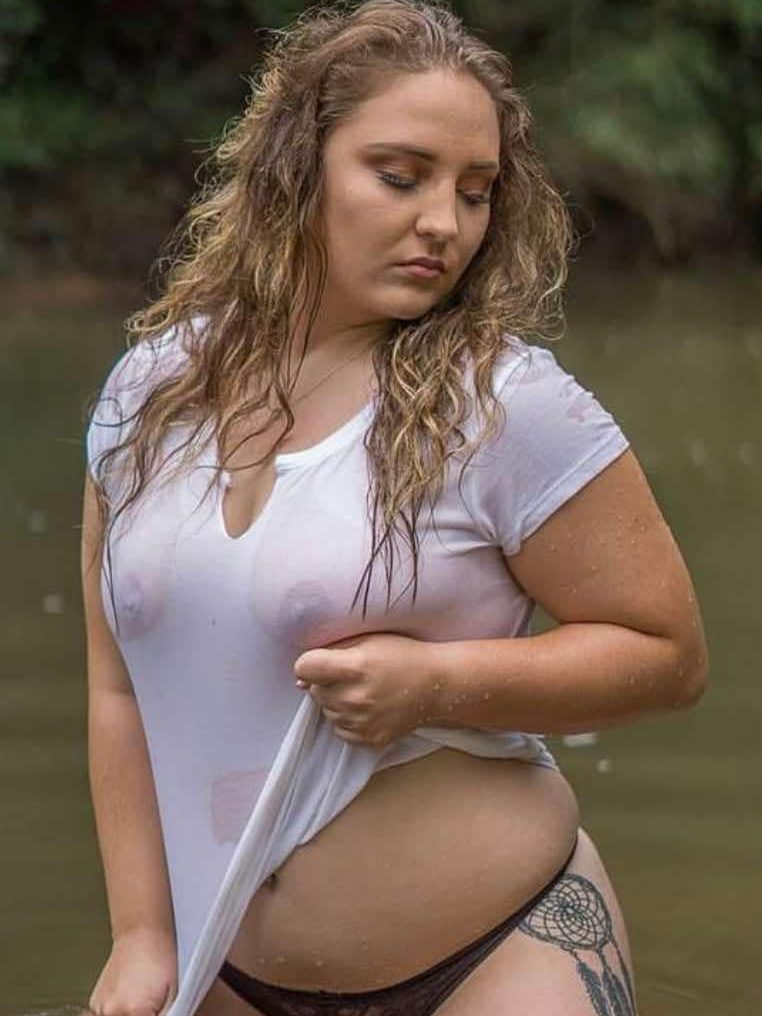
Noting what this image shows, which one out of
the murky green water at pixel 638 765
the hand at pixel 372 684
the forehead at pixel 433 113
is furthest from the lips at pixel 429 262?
the murky green water at pixel 638 765

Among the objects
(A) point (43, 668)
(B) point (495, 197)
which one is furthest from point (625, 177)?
(B) point (495, 197)

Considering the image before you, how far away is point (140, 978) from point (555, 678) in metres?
0.58

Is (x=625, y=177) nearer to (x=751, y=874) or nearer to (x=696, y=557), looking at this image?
(x=696, y=557)

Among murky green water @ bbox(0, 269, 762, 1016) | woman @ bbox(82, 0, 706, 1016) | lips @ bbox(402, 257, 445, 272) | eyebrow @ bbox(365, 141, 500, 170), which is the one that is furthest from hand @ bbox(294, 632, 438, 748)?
murky green water @ bbox(0, 269, 762, 1016)

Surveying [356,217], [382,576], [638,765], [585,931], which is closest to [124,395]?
[356,217]

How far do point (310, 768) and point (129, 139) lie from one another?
68.0 ft

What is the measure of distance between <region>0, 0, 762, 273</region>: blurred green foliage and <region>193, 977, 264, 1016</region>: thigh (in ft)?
61.2

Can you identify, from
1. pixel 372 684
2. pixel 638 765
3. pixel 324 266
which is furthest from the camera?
pixel 638 765

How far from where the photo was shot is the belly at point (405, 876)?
102 inches

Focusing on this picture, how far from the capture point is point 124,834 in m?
2.78

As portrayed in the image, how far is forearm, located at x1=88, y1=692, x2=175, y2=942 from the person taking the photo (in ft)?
9.07

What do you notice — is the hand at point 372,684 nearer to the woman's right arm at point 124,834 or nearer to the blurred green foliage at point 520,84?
the woman's right arm at point 124,834

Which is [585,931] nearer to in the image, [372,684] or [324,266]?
[372,684]

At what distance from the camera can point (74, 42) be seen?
23312 millimetres
